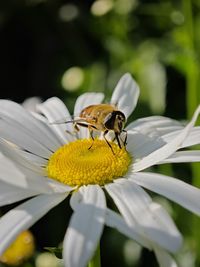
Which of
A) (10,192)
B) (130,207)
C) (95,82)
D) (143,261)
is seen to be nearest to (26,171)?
(10,192)

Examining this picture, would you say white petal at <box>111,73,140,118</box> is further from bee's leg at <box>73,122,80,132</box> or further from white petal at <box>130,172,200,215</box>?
white petal at <box>130,172,200,215</box>

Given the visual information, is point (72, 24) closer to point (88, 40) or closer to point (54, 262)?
point (88, 40)

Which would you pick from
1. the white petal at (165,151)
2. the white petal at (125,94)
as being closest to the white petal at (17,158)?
the white petal at (165,151)

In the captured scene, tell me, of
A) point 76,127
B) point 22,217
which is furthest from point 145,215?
point 76,127

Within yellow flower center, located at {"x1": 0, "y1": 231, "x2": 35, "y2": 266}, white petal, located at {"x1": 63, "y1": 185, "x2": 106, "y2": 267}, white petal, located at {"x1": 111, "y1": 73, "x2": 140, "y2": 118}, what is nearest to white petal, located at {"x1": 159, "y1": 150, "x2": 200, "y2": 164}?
white petal, located at {"x1": 63, "y1": 185, "x2": 106, "y2": 267}

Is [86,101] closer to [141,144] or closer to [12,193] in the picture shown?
[141,144]

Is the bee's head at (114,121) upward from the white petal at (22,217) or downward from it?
upward

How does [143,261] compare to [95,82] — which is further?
[95,82]

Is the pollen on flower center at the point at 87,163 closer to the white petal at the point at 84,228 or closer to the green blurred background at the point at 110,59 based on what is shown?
the white petal at the point at 84,228
